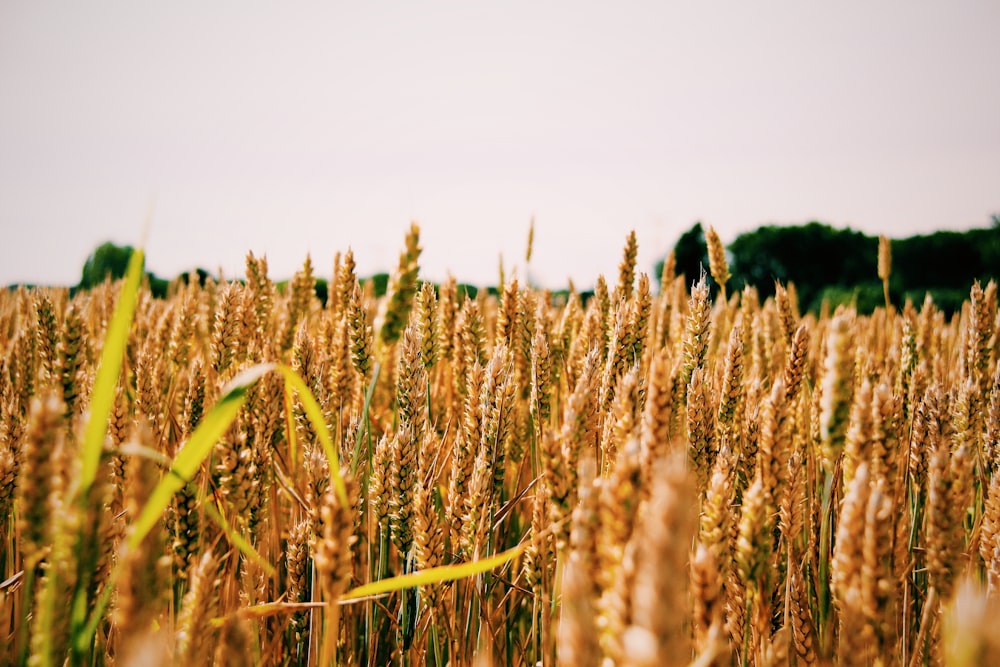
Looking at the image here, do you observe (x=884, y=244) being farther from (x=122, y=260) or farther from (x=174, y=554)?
(x=122, y=260)

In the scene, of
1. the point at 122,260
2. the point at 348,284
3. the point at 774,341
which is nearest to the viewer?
the point at 348,284

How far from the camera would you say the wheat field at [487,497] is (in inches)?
23.2

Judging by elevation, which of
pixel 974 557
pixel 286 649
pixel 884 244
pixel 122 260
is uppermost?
pixel 122 260

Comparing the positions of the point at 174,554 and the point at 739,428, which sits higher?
the point at 739,428

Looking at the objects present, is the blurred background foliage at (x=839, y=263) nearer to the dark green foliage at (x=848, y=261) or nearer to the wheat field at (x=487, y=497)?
the dark green foliage at (x=848, y=261)

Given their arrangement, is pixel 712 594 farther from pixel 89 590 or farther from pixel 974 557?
A: pixel 974 557

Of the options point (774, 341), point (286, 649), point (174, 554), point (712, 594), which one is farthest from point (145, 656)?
point (774, 341)

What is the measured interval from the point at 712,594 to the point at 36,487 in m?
0.80

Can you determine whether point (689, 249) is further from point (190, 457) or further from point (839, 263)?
point (190, 457)

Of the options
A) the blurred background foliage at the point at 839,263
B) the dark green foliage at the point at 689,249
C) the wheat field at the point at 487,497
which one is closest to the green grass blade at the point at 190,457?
the wheat field at the point at 487,497

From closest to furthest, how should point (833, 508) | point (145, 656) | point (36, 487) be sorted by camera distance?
point (145, 656), point (36, 487), point (833, 508)

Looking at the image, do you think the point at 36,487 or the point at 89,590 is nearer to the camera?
the point at 36,487

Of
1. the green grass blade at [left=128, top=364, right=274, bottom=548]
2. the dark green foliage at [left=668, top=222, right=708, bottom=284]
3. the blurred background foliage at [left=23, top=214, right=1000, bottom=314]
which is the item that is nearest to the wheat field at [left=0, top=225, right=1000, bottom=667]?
the green grass blade at [left=128, top=364, right=274, bottom=548]

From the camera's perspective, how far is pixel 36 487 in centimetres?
61
